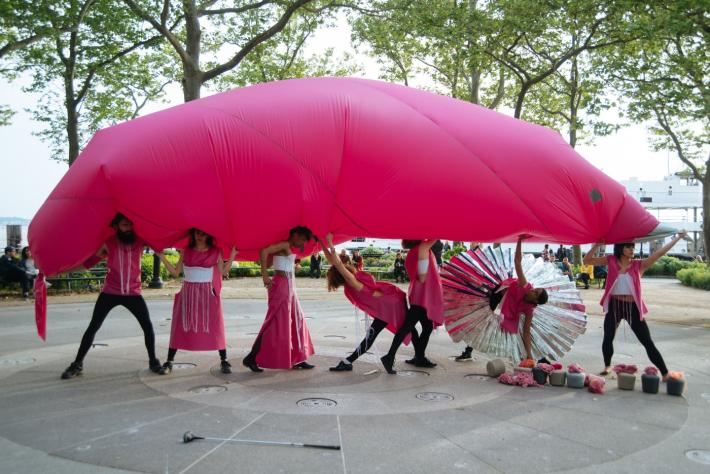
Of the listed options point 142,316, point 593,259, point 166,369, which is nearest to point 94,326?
point 142,316

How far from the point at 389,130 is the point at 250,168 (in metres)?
1.48

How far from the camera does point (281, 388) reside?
596cm

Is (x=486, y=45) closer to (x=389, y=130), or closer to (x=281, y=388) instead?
(x=389, y=130)

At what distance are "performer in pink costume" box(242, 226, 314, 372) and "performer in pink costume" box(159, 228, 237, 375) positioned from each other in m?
0.43

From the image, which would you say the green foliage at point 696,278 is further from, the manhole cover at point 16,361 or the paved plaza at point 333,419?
the manhole cover at point 16,361

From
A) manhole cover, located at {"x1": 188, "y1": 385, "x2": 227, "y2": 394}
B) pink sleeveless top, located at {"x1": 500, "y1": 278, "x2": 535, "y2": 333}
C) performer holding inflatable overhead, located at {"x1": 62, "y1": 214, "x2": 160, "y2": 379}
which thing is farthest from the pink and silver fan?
performer holding inflatable overhead, located at {"x1": 62, "y1": 214, "x2": 160, "y2": 379}

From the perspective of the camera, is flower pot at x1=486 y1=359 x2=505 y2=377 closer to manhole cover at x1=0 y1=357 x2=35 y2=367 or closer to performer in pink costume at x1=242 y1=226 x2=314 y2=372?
performer in pink costume at x1=242 y1=226 x2=314 y2=372

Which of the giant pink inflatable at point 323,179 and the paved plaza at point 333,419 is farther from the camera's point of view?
the giant pink inflatable at point 323,179

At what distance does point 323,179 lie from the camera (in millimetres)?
5613

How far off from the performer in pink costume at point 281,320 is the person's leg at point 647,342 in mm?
3783

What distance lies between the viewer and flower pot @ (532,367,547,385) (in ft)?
20.5

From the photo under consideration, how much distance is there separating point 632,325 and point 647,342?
0.81ft

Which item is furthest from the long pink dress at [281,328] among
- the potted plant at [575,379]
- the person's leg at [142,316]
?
the potted plant at [575,379]

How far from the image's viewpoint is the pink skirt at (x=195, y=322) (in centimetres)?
633
